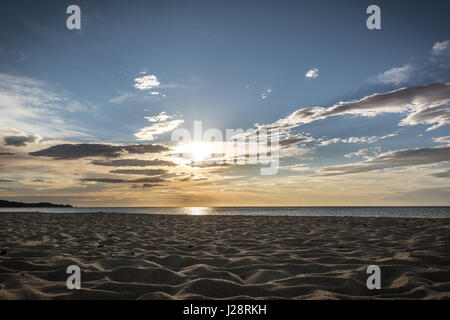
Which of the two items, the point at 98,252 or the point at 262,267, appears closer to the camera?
the point at 262,267

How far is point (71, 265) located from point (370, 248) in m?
5.17

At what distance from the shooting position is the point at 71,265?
3.84 meters

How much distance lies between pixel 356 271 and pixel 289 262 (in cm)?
93

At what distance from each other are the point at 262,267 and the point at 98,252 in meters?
3.14
